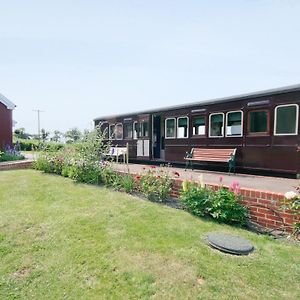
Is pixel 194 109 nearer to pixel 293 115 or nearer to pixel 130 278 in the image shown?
pixel 293 115

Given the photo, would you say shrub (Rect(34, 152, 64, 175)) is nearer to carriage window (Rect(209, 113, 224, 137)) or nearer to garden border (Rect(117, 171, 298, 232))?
carriage window (Rect(209, 113, 224, 137))

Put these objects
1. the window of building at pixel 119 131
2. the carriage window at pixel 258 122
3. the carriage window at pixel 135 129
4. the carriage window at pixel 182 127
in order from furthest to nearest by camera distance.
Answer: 1. the window of building at pixel 119 131
2. the carriage window at pixel 135 129
3. the carriage window at pixel 182 127
4. the carriage window at pixel 258 122

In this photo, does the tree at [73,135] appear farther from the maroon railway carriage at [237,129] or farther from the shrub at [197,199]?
the shrub at [197,199]

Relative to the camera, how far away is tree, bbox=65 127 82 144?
7803mm

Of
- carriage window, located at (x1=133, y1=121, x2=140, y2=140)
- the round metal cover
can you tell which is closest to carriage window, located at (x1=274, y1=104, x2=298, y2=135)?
the round metal cover

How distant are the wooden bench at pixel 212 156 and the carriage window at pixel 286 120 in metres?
1.71

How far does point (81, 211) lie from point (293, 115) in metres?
6.60

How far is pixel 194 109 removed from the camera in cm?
1095

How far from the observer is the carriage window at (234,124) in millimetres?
9305

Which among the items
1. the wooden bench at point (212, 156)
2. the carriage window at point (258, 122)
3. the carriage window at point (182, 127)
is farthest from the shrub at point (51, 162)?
the carriage window at point (258, 122)

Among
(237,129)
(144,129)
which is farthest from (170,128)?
(237,129)

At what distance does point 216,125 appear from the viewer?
10.1 metres

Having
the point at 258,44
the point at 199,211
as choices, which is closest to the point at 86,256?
the point at 199,211

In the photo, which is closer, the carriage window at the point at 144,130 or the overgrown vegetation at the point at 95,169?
the overgrown vegetation at the point at 95,169
